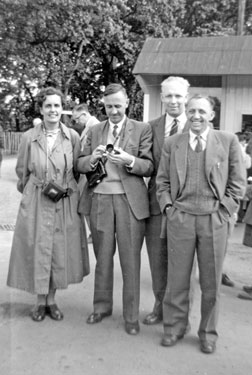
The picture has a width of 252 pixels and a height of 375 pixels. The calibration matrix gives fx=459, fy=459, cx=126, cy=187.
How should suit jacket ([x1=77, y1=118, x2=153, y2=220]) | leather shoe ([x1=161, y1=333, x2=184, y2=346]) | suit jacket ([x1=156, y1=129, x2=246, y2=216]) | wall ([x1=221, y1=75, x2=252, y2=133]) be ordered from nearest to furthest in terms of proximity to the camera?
1. suit jacket ([x1=156, y1=129, x2=246, y2=216])
2. leather shoe ([x1=161, y1=333, x2=184, y2=346])
3. suit jacket ([x1=77, y1=118, x2=153, y2=220])
4. wall ([x1=221, y1=75, x2=252, y2=133])

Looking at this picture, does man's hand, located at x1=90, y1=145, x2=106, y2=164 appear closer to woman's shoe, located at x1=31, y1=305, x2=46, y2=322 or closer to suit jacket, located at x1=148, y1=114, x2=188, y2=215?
suit jacket, located at x1=148, y1=114, x2=188, y2=215

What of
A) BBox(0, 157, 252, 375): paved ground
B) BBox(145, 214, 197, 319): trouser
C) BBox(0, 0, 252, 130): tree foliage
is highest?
BBox(0, 0, 252, 130): tree foliage

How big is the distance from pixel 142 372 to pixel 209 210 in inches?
47.1

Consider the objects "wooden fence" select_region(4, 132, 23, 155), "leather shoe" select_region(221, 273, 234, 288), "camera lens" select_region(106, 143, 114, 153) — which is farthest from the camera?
"wooden fence" select_region(4, 132, 23, 155)

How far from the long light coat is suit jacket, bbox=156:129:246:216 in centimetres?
90

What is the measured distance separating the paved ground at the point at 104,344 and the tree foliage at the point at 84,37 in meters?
15.8

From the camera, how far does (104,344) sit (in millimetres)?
3432

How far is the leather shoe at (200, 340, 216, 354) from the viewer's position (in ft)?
10.9

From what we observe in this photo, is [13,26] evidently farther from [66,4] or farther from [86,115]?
[86,115]

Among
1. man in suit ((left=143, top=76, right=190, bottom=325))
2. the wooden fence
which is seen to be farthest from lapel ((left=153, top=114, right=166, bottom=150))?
the wooden fence

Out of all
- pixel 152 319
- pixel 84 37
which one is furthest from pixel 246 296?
pixel 84 37

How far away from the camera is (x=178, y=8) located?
23.3 metres

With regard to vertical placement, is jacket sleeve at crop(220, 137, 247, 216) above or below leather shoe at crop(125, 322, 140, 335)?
above

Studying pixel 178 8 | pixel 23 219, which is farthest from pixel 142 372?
pixel 178 8
